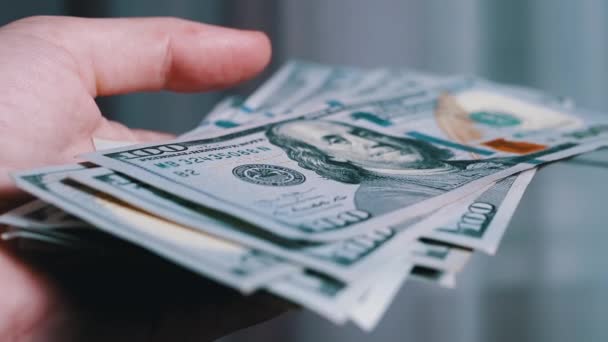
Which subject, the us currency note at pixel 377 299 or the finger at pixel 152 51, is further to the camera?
the finger at pixel 152 51

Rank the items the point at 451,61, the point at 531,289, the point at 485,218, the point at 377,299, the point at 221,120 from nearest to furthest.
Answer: the point at 377,299
the point at 485,218
the point at 221,120
the point at 531,289
the point at 451,61

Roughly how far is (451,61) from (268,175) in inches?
40.3

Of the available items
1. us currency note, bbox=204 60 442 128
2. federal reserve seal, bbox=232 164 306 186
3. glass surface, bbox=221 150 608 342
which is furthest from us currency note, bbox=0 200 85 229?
glass surface, bbox=221 150 608 342

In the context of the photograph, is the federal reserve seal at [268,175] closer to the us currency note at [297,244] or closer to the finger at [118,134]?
the us currency note at [297,244]

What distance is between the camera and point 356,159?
0.70 meters

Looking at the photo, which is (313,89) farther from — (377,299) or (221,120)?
(377,299)

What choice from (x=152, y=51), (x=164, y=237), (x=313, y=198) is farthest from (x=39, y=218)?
(x=152, y=51)

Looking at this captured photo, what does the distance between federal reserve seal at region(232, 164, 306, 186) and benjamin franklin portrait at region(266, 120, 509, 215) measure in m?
0.03

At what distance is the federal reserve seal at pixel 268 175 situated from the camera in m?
0.58

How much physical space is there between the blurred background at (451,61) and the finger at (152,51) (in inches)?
16.0

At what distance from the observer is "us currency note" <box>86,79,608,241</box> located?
0.52 metres

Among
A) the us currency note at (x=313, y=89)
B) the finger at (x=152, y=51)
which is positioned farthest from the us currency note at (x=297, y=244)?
the us currency note at (x=313, y=89)

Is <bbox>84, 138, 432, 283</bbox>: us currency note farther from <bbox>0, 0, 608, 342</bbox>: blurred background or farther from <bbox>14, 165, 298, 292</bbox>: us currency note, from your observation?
<bbox>0, 0, 608, 342</bbox>: blurred background

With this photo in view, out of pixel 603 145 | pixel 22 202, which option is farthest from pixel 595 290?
pixel 22 202
